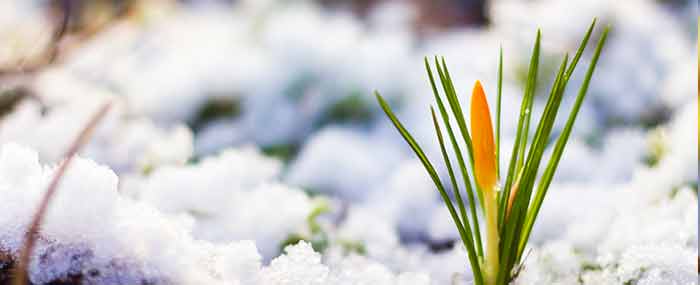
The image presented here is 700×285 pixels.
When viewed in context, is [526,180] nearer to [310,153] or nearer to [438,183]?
[438,183]

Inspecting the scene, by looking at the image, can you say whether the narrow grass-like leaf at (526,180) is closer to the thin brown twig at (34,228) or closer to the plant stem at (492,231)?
the plant stem at (492,231)

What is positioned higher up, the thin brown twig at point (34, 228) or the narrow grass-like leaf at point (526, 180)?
the narrow grass-like leaf at point (526, 180)

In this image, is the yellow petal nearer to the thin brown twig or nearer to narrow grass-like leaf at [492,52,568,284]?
narrow grass-like leaf at [492,52,568,284]

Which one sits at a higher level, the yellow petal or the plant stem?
the yellow petal

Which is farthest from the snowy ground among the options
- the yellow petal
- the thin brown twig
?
the yellow petal

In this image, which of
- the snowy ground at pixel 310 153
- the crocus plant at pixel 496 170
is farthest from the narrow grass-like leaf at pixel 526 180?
the snowy ground at pixel 310 153

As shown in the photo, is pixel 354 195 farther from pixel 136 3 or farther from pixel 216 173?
pixel 136 3
